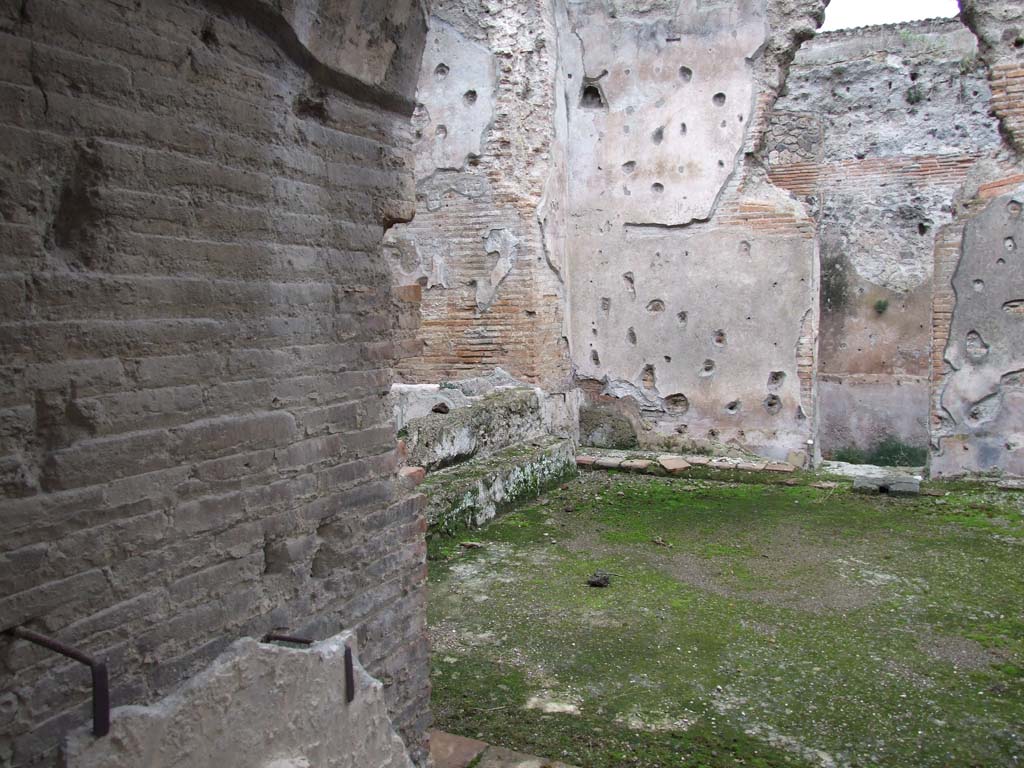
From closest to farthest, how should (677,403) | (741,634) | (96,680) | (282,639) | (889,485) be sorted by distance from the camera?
(96,680) < (282,639) < (741,634) < (889,485) < (677,403)

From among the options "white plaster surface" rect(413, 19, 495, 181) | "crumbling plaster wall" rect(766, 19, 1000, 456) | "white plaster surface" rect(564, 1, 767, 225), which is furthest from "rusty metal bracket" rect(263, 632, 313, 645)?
"crumbling plaster wall" rect(766, 19, 1000, 456)

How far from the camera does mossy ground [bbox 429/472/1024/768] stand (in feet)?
9.53

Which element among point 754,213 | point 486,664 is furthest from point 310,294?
point 754,213

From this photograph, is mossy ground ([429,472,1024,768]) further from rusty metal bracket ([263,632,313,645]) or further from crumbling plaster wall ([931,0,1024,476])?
rusty metal bracket ([263,632,313,645])

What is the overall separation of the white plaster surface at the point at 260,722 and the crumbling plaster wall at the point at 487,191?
511cm

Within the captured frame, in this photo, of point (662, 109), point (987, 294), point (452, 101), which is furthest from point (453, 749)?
point (662, 109)

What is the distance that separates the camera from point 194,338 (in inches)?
72.0

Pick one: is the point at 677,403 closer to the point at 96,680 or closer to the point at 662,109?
the point at 662,109

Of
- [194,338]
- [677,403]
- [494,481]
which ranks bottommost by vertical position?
[494,481]

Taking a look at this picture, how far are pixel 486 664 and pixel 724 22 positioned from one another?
222 inches

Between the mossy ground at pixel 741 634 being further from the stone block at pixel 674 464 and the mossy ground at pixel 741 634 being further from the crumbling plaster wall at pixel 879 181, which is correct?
the crumbling plaster wall at pixel 879 181

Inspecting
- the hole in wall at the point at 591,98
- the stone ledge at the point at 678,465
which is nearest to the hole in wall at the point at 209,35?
the stone ledge at the point at 678,465

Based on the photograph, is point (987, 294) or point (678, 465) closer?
point (987, 294)

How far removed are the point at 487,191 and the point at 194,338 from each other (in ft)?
18.0
